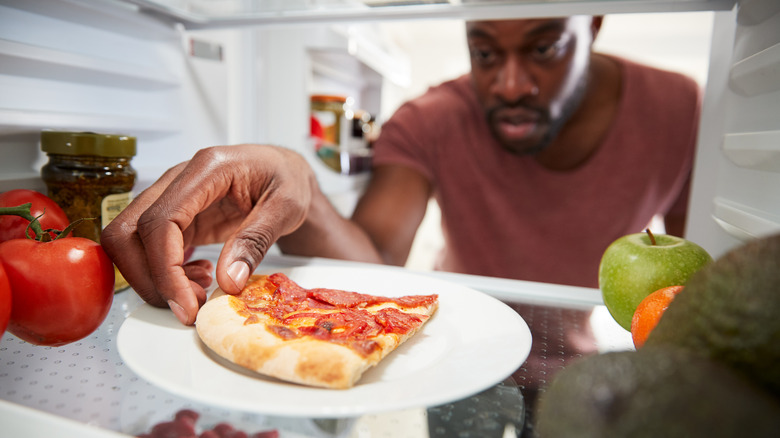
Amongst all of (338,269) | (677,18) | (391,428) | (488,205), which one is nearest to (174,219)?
(338,269)

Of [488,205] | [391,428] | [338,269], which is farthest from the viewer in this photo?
[488,205]

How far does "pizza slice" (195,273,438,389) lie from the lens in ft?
1.44

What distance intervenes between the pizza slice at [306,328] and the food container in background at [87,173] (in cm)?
25

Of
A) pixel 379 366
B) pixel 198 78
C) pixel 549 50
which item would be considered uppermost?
pixel 549 50

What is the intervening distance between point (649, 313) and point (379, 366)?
0.30 metres

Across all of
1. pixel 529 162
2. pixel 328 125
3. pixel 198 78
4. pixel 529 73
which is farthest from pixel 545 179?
pixel 198 78

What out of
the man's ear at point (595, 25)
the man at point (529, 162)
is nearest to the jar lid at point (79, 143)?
the man at point (529, 162)

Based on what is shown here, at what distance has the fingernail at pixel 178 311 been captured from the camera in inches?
21.7

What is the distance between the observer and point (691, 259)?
644 millimetres

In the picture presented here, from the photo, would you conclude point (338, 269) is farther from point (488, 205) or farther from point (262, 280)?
point (488, 205)

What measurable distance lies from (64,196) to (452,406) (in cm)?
65

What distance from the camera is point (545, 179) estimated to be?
1640mm

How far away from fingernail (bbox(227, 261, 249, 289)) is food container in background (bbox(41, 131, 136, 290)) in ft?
0.81

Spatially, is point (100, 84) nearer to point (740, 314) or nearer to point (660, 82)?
point (740, 314)
